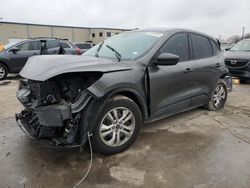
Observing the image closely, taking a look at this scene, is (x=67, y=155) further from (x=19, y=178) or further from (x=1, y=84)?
(x=1, y=84)

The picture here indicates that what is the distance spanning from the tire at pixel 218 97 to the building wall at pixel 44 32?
39607 mm

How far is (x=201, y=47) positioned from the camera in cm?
500

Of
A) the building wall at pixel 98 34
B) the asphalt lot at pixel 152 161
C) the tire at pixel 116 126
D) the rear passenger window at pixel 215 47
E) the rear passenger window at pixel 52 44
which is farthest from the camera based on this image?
the building wall at pixel 98 34

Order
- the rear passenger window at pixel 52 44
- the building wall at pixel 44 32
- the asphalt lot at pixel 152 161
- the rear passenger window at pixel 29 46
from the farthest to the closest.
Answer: the building wall at pixel 44 32, the rear passenger window at pixel 52 44, the rear passenger window at pixel 29 46, the asphalt lot at pixel 152 161

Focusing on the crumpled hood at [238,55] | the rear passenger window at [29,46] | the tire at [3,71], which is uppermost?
the rear passenger window at [29,46]

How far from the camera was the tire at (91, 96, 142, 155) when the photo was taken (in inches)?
129

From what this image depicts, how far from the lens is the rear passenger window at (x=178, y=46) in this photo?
165 inches

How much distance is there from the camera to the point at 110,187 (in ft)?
9.18

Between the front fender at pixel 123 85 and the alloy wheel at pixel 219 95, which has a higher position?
the front fender at pixel 123 85

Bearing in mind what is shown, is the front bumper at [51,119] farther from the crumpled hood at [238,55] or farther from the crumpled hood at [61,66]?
the crumpled hood at [238,55]

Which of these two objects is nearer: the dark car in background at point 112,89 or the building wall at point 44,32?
the dark car in background at point 112,89

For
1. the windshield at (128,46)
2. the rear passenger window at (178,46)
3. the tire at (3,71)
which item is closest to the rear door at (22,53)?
the tire at (3,71)

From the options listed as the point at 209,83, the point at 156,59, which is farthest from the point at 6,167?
the point at 209,83

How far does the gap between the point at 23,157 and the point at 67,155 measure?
568 mm
